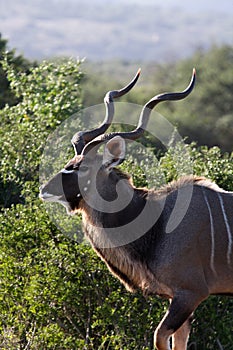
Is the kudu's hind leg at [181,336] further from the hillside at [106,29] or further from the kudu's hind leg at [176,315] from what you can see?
the hillside at [106,29]

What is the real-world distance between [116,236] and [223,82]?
1625 cm

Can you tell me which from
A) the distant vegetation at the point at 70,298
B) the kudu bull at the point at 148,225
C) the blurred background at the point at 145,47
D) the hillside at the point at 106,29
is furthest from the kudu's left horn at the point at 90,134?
the hillside at the point at 106,29

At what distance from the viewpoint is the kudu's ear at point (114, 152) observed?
16.0 feet

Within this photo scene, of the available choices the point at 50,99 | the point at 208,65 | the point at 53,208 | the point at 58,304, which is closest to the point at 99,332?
the point at 58,304

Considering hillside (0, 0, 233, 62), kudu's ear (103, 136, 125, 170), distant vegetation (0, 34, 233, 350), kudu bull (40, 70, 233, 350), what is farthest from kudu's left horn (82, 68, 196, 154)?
hillside (0, 0, 233, 62)

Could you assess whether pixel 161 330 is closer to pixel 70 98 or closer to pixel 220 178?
pixel 220 178

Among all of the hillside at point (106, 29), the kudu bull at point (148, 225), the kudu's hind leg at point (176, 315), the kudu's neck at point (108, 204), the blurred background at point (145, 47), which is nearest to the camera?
the kudu's hind leg at point (176, 315)

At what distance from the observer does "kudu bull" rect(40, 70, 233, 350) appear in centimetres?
481

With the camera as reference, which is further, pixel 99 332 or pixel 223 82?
pixel 223 82

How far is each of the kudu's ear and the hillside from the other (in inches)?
3732

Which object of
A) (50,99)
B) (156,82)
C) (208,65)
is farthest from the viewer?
(156,82)

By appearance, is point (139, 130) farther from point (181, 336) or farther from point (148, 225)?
point (181, 336)

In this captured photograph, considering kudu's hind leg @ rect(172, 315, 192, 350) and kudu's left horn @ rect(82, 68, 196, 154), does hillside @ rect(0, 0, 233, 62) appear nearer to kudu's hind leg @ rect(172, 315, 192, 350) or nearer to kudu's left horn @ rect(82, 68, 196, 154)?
kudu's left horn @ rect(82, 68, 196, 154)

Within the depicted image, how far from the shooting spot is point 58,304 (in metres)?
5.52
